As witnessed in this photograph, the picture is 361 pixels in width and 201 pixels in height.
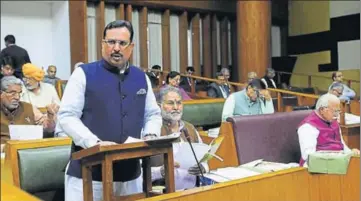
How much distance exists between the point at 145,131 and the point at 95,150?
378mm

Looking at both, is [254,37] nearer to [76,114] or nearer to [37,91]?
[37,91]

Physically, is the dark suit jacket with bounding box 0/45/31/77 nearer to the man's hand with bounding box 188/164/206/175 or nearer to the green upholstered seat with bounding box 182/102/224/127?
the green upholstered seat with bounding box 182/102/224/127

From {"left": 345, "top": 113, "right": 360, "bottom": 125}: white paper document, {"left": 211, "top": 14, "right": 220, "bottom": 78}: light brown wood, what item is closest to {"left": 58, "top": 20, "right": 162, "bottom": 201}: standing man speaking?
{"left": 345, "top": 113, "right": 360, "bottom": 125}: white paper document

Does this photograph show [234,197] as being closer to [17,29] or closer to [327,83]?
[17,29]

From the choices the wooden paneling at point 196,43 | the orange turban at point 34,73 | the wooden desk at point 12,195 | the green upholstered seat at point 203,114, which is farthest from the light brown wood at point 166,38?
the wooden desk at point 12,195

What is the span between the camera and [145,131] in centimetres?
191

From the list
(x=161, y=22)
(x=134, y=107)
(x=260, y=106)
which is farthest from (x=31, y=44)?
(x=134, y=107)

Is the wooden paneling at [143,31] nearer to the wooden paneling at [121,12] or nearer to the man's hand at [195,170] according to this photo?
the wooden paneling at [121,12]

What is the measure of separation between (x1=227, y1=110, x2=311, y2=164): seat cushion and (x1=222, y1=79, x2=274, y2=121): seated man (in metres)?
0.59

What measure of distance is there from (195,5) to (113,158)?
24.4 ft

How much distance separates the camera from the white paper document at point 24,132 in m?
2.46

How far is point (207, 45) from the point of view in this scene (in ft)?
28.6

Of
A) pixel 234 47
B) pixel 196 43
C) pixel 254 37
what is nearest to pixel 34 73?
pixel 254 37

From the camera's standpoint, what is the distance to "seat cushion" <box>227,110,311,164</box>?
3243 millimetres
